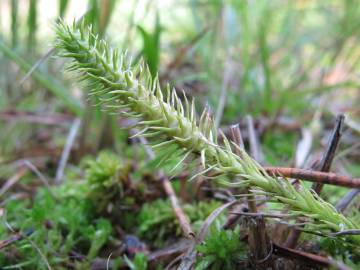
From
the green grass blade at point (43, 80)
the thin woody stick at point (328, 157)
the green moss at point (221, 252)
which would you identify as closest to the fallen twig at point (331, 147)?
the thin woody stick at point (328, 157)

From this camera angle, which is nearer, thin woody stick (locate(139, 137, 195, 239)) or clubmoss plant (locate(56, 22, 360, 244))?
clubmoss plant (locate(56, 22, 360, 244))

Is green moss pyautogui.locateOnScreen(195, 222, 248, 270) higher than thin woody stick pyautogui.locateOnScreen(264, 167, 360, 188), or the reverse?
thin woody stick pyautogui.locateOnScreen(264, 167, 360, 188)

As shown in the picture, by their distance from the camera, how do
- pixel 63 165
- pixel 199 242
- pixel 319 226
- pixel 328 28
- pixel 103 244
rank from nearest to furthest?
pixel 319 226
pixel 199 242
pixel 103 244
pixel 63 165
pixel 328 28

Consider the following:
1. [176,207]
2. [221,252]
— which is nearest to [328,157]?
[221,252]

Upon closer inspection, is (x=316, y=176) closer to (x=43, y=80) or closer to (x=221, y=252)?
(x=221, y=252)

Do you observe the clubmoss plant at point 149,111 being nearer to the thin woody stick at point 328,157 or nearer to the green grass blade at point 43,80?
the thin woody stick at point 328,157

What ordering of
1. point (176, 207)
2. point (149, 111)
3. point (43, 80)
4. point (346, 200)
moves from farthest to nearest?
1. point (43, 80)
2. point (176, 207)
3. point (346, 200)
4. point (149, 111)

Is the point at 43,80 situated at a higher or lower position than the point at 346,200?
higher

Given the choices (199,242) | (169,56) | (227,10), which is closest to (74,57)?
(199,242)

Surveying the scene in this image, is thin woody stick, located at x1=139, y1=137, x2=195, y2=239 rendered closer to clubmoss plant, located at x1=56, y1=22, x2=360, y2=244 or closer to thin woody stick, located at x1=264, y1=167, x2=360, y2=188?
clubmoss plant, located at x1=56, y1=22, x2=360, y2=244

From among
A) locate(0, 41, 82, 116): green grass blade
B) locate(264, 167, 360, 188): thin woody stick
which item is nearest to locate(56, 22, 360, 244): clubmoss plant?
locate(264, 167, 360, 188): thin woody stick

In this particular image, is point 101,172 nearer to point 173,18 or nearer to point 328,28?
point 173,18
